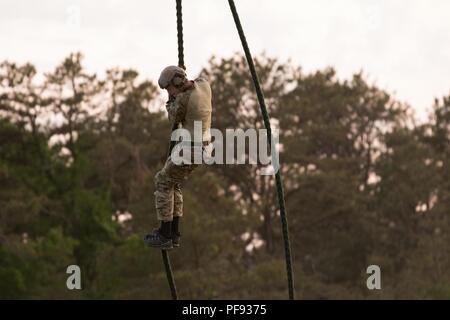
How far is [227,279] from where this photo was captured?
4625 centimetres

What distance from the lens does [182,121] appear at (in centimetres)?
1054

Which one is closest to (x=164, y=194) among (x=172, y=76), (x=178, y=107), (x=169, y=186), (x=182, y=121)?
(x=169, y=186)

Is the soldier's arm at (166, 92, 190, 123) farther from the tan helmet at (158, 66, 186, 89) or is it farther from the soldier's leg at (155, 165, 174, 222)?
the soldier's leg at (155, 165, 174, 222)

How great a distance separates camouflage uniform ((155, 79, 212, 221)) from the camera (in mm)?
10406

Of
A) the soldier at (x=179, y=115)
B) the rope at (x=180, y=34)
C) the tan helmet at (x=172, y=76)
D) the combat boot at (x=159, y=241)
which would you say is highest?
the rope at (x=180, y=34)

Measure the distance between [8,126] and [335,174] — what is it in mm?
13327

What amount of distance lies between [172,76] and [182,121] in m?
0.40

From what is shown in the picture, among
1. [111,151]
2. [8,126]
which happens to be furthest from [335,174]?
[8,126]

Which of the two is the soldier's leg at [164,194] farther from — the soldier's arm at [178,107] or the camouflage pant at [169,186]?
the soldier's arm at [178,107]

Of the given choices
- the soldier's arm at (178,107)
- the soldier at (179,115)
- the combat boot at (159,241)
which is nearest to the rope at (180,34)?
the soldier at (179,115)

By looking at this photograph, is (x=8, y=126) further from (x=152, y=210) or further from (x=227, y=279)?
(x=227, y=279)

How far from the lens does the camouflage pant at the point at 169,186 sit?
10.6 meters

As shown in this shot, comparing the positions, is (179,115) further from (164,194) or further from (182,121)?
(164,194)

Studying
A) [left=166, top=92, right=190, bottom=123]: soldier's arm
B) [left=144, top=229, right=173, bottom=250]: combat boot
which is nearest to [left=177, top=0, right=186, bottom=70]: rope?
[left=166, top=92, right=190, bottom=123]: soldier's arm
